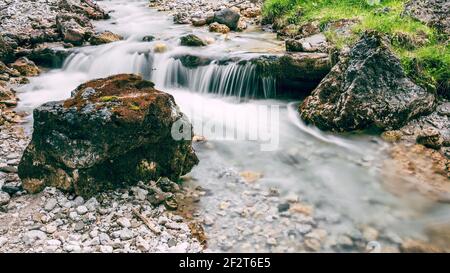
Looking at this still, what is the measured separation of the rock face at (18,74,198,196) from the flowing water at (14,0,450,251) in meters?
1.00

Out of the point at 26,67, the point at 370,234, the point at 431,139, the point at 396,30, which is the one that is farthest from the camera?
the point at 26,67

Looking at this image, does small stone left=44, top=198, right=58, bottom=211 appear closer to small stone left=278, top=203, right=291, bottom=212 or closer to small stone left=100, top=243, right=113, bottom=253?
small stone left=100, top=243, right=113, bottom=253

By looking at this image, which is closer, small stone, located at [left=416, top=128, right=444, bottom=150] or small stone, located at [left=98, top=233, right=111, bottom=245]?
small stone, located at [left=98, top=233, right=111, bottom=245]

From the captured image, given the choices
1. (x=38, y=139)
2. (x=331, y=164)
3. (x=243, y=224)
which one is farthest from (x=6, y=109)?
(x=331, y=164)

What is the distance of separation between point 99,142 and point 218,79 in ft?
17.9

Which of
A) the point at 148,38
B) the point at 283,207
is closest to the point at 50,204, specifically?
the point at 283,207

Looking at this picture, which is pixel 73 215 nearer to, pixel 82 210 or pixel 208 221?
pixel 82 210

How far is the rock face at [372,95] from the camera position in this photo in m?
7.66

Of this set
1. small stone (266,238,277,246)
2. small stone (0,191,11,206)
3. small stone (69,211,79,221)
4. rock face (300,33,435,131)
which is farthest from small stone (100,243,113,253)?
rock face (300,33,435,131)

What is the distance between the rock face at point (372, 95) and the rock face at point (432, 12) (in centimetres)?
311

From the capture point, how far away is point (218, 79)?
33.6 ft

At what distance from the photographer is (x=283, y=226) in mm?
5164

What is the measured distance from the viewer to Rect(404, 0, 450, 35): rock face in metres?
9.98
